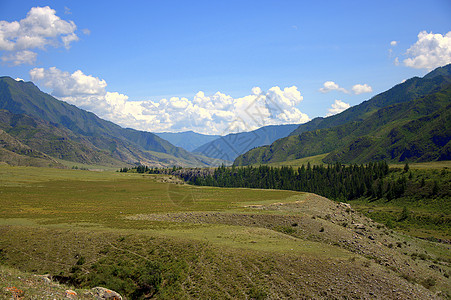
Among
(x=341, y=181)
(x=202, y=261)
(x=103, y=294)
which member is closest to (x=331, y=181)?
(x=341, y=181)

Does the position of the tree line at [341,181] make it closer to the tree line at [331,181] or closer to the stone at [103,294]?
the tree line at [331,181]

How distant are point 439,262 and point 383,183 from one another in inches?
3338

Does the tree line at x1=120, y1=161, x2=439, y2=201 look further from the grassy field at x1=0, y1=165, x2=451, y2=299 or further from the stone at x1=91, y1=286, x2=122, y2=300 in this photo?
the stone at x1=91, y1=286, x2=122, y2=300

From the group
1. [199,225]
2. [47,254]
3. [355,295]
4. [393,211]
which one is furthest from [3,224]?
[393,211]

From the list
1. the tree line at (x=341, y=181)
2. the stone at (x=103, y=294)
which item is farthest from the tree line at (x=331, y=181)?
the stone at (x=103, y=294)

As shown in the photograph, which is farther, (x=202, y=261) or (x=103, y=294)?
(x=202, y=261)

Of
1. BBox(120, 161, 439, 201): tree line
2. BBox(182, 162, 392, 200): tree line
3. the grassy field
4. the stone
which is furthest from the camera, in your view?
BBox(182, 162, 392, 200): tree line

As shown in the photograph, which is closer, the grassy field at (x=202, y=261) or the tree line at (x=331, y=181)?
the grassy field at (x=202, y=261)

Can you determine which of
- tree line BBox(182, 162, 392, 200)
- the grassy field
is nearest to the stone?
the grassy field

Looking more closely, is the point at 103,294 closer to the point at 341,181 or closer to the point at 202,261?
the point at 202,261

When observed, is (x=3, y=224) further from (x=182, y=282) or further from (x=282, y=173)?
(x=282, y=173)

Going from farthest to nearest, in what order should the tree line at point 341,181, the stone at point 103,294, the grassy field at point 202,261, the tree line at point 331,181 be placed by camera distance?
1. the tree line at point 331,181
2. the tree line at point 341,181
3. the grassy field at point 202,261
4. the stone at point 103,294

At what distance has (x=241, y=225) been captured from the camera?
159ft

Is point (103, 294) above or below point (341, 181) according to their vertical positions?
above
